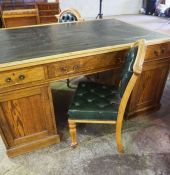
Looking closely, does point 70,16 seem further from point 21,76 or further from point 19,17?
point 21,76

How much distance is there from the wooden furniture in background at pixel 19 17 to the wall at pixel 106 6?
3.16 meters

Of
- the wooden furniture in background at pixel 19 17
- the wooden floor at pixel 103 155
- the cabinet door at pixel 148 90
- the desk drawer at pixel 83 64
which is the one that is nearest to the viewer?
the desk drawer at pixel 83 64

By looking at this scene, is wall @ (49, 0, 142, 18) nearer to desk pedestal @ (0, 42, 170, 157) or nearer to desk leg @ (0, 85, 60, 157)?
desk pedestal @ (0, 42, 170, 157)

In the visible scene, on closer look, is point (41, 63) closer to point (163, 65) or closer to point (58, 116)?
point (58, 116)

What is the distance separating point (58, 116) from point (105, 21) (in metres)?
1.27

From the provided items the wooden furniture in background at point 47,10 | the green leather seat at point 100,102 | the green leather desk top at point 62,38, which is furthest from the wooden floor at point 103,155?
the wooden furniture in background at point 47,10

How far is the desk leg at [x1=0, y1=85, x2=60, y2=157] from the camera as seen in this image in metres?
1.28

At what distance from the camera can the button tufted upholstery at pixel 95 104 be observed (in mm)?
1358

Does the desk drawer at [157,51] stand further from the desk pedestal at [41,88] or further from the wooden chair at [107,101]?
the wooden chair at [107,101]

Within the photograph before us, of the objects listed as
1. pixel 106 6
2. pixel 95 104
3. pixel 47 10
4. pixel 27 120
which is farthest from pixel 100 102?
pixel 106 6

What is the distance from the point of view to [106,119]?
54.5 inches

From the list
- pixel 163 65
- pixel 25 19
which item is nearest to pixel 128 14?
pixel 25 19

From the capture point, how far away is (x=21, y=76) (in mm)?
1177

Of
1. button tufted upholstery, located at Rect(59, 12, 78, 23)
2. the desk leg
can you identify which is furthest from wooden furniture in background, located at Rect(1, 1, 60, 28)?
the desk leg
